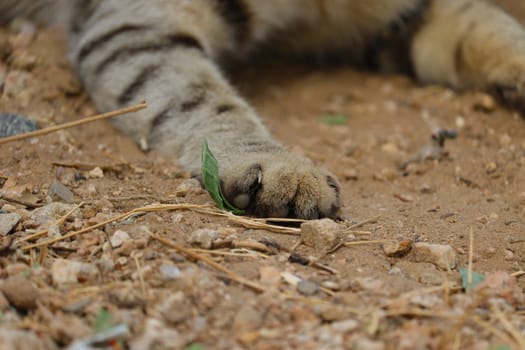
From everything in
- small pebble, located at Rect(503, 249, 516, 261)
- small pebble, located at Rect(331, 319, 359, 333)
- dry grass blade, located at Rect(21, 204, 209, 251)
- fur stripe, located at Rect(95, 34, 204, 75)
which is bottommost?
small pebble, located at Rect(503, 249, 516, 261)

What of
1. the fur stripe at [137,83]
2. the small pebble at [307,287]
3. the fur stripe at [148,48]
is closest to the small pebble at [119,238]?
the small pebble at [307,287]

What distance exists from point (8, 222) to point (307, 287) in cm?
68

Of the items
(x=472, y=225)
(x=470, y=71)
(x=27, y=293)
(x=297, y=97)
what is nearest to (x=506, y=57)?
(x=470, y=71)

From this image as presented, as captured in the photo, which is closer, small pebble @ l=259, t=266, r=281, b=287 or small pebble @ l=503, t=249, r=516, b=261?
small pebble @ l=259, t=266, r=281, b=287

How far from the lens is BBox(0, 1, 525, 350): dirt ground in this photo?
1.15 m

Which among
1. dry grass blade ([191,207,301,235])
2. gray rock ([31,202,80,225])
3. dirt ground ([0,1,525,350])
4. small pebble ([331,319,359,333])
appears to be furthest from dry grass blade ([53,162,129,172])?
small pebble ([331,319,359,333])

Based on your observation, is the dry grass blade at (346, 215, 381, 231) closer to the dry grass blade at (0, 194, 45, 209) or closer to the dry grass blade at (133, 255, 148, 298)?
the dry grass blade at (133, 255, 148, 298)

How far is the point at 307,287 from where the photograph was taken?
130 cm

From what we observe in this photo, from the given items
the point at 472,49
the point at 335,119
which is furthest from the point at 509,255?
the point at 472,49

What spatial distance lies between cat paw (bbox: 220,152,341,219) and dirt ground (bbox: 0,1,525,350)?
71 millimetres

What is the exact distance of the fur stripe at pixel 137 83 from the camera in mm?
2170

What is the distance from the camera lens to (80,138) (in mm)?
2092

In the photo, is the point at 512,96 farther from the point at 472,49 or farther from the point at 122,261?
the point at 122,261

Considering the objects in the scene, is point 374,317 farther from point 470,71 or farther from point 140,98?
point 470,71
